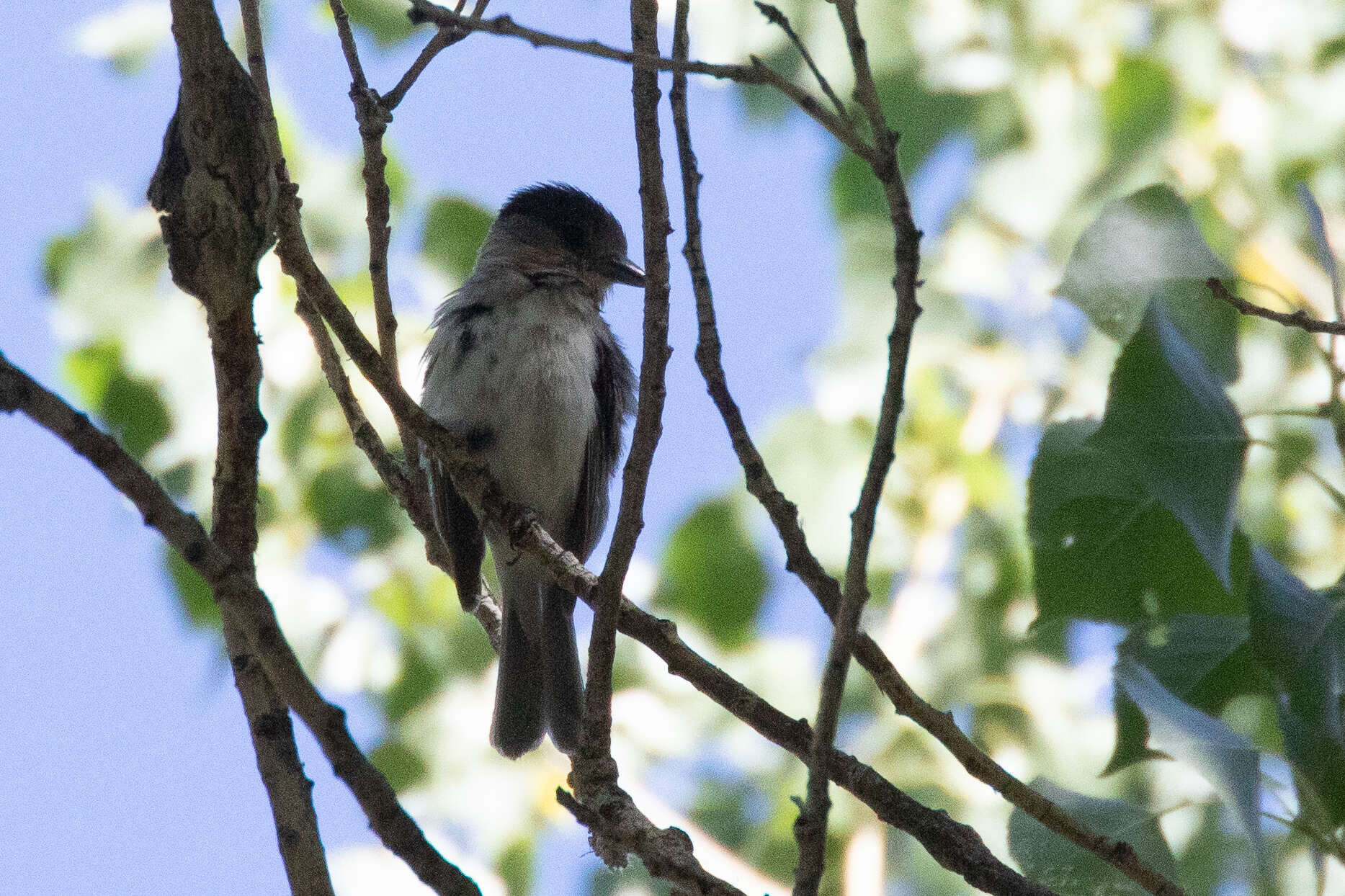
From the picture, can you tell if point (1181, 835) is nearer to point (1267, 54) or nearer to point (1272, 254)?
point (1272, 254)

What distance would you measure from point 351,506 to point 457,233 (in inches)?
44.3

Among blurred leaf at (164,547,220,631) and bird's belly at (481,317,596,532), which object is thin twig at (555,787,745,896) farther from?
blurred leaf at (164,547,220,631)

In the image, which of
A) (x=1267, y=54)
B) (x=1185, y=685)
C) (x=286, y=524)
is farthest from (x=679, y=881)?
(x=1267, y=54)

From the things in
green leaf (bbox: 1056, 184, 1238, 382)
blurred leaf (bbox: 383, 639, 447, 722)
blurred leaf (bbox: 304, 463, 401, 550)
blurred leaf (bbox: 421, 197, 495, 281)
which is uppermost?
blurred leaf (bbox: 421, 197, 495, 281)

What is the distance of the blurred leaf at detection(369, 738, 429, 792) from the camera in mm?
4840

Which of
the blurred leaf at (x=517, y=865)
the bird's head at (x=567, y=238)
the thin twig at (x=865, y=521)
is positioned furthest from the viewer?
the bird's head at (x=567, y=238)

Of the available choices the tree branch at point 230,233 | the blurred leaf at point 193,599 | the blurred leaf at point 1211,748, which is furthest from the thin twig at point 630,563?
the blurred leaf at point 193,599

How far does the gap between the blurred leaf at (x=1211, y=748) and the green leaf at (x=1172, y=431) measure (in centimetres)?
25

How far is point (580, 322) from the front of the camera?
434 cm

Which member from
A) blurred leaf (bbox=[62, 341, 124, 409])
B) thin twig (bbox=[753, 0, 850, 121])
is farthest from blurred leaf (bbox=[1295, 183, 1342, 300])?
blurred leaf (bbox=[62, 341, 124, 409])

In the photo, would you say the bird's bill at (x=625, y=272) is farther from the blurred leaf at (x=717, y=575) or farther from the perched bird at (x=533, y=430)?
the blurred leaf at (x=717, y=575)

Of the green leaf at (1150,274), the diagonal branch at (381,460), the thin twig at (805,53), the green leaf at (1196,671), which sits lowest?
the green leaf at (1196,671)

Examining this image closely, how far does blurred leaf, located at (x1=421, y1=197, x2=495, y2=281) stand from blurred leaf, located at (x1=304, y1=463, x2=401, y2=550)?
2.83 feet

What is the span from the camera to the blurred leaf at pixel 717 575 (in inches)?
195
